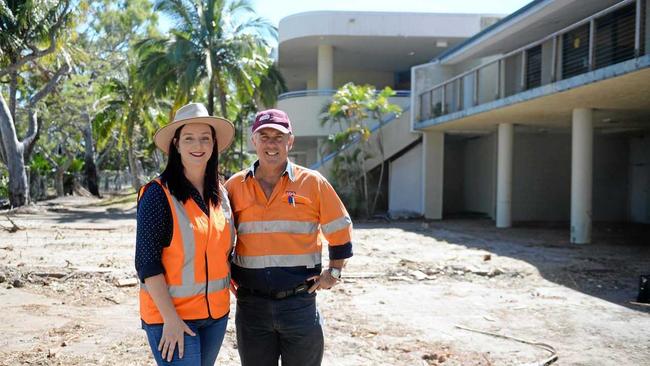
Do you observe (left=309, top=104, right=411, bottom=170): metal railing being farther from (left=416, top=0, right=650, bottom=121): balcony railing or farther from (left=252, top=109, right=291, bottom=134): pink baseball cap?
(left=252, top=109, right=291, bottom=134): pink baseball cap

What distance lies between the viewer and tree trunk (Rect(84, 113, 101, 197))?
33.4 m

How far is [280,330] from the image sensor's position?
289cm

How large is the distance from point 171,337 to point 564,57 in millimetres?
12521

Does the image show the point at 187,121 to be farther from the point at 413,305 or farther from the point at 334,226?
the point at 413,305

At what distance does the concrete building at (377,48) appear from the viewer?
2194 cm

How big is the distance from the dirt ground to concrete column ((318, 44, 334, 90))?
13.0 m

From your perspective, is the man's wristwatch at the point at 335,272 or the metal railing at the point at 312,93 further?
the metal railing at the point at 312,93

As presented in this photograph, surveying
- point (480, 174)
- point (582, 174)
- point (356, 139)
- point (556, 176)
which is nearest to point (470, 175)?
point (480, 174)

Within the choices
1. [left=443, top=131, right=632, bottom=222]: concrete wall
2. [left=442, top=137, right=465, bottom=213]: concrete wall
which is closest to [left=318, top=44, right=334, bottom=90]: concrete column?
[left=442, top=137, right=465, bottom=213]: concrete wall

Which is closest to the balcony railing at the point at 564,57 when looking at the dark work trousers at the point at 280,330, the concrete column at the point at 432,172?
the concrete column at the point at 432,172

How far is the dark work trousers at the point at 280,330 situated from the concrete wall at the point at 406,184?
59.6 ft

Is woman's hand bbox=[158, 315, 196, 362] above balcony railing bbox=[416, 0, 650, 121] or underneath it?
underneath

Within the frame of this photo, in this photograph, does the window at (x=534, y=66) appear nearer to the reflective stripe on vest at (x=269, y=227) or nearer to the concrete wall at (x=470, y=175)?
the concrete wall at (x=470, y=175)

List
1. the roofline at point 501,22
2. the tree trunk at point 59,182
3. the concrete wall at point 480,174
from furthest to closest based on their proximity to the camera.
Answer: the tree trunk at point 59,182 → the concrete wall at point 480,174 → the roofline at point 501,22
